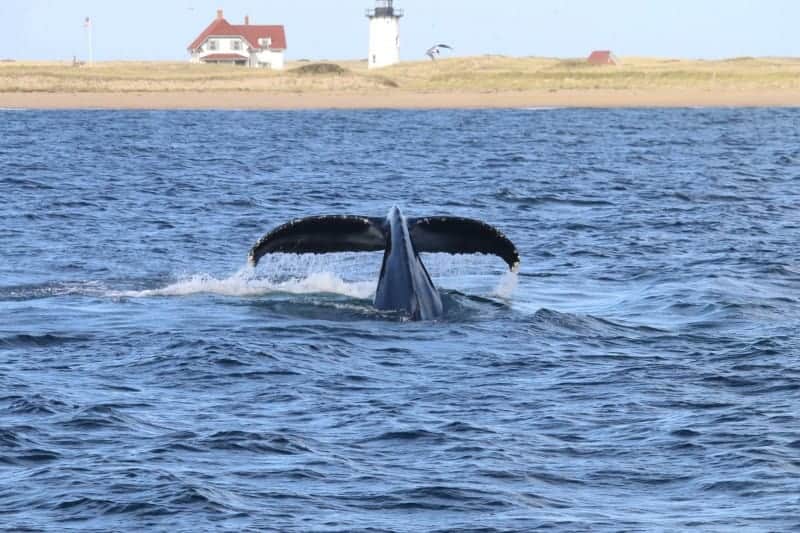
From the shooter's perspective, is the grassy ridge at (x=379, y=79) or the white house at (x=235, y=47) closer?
the grassy ridge at (x=379, y=79)

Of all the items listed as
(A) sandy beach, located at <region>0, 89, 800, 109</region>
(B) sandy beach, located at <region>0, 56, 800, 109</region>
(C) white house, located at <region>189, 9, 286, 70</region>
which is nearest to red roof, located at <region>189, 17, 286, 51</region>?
(C) white house, located at <region>189, 9, 286, 70</region>

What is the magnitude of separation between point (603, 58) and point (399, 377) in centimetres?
12040

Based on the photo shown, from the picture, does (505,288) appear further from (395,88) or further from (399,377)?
(395,88)

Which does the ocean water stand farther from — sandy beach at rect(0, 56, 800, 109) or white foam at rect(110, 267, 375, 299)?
sandy beach at rect(0, 56, 800, 109)

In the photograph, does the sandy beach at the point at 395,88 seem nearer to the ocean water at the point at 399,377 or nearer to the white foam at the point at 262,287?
the ocean water at the point at 399,377

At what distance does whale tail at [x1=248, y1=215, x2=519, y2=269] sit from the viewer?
15547mm

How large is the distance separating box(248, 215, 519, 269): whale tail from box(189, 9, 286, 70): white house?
116492mm

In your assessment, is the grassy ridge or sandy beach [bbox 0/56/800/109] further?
the grassy ridge

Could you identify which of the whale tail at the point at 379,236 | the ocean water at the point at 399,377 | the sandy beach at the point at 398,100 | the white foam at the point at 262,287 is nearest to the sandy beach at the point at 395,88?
the sandy beach at the point at 398,100

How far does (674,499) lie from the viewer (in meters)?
9.46

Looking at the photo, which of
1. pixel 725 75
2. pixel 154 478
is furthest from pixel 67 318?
pixel 725 75

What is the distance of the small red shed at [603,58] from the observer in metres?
128

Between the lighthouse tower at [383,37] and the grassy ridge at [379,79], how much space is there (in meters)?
13.0

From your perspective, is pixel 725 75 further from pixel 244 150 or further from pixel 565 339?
pixel 565 339
